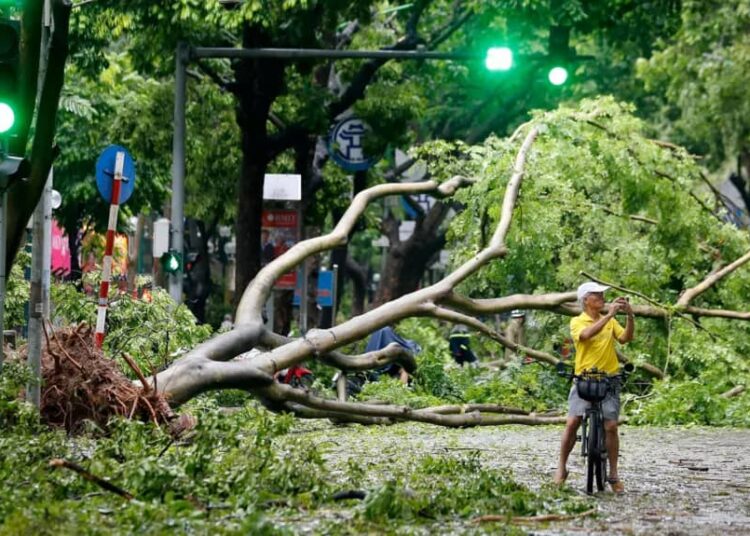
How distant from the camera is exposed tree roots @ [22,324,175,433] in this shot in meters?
16.6

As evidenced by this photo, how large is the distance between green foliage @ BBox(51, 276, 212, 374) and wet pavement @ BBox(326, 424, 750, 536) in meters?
2.03

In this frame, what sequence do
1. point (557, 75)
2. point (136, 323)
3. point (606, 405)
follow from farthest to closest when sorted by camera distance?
point (557, 75) < point (136, 323) < point (606, 405)

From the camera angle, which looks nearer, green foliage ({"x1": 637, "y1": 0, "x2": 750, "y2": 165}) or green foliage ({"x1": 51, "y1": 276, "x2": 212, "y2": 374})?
green foliage ({"x1": 51, "y1": 276, "x2": 212, "y2": 374})

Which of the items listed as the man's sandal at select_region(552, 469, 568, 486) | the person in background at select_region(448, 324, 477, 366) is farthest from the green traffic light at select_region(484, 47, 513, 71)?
the man's sandal at select_region(552, 469, 568, 486)

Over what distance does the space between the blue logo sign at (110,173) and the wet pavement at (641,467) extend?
3646 mm

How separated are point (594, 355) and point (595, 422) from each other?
Result: 0.53 meters

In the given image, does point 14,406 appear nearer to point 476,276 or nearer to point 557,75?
point 476,276

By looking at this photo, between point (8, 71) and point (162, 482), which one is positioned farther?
point (8, 71)

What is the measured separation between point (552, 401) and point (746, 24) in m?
18.0

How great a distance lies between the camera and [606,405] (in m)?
14.0

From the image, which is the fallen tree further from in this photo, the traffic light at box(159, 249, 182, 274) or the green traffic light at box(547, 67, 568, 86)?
the traffic light at box(159, 249, 182, 274)

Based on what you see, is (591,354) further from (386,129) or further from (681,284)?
(386,129)

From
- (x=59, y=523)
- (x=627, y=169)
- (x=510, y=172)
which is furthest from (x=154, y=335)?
(x=59, y=523)

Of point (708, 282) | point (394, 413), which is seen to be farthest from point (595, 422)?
point (708, 282)
